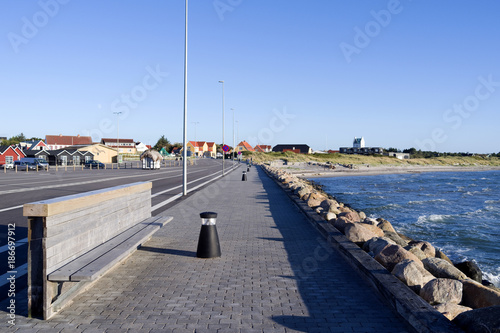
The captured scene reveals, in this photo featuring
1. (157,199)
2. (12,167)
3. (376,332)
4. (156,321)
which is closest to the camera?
(376,332)

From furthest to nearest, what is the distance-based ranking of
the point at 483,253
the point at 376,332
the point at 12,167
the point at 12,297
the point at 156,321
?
the point at 12,167
the point at 483,253
the point at 12,297
the point at 156,321
the point at 376,332

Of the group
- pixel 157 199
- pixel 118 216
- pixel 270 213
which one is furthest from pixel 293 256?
pixel 157 199

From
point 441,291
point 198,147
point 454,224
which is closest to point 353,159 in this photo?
point 198,147

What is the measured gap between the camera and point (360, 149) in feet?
538

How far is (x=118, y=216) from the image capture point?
21.6 feet

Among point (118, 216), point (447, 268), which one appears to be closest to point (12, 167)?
point (118, 216)

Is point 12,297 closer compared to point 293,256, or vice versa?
point 12,297

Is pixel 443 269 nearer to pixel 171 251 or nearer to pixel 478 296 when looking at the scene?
pixel 478 296

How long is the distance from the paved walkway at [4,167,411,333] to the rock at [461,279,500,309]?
1.18 metres

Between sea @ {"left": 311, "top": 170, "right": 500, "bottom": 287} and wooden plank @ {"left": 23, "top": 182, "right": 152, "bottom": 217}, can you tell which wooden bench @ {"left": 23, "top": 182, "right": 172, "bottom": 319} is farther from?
sea @ {"left": 311, "top": 170, "right": 500, "bottom": 287}

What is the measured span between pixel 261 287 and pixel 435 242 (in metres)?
10.4

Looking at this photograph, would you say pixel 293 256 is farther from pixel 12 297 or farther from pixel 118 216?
pixel 12 297

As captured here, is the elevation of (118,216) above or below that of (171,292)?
above

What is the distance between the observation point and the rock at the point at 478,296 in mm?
4750
